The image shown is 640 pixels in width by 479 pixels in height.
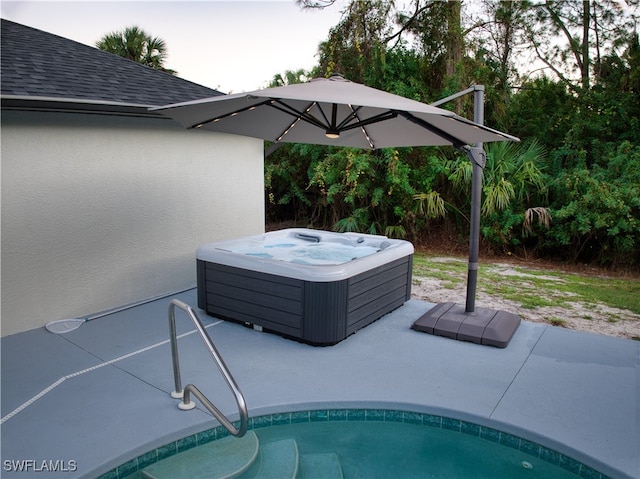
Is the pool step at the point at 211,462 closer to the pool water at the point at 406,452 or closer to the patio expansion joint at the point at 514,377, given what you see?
the pool water at the point at 406,452

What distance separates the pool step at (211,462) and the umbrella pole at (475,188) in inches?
115

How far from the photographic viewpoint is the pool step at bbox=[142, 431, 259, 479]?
293 centimetres

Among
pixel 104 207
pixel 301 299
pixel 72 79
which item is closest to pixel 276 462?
pixel 301 299

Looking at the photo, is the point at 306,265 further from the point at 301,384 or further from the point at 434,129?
the point at 434,129

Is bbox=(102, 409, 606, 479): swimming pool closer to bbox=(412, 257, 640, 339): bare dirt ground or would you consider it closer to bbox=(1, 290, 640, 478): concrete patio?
bbox=(1, 290, 640, 478): concrete patio

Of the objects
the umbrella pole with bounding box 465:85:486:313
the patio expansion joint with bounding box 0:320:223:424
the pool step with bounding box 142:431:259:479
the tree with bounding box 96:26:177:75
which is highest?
the tree with bounding box 96:26:177:75

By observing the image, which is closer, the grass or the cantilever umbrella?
the cantilever umbrella

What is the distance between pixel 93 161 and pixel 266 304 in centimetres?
255

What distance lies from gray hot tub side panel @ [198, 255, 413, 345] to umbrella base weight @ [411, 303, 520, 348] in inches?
21.7

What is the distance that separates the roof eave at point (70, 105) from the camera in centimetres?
427

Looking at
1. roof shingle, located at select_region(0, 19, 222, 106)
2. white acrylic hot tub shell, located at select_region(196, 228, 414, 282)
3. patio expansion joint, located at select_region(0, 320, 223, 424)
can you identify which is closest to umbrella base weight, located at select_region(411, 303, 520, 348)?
white acrylic hot tub shell, located at select_region(196, 228, 414, 282)

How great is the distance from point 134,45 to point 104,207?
8.87 metres

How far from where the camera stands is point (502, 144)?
30.1 feet

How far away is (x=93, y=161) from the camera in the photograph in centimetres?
535
